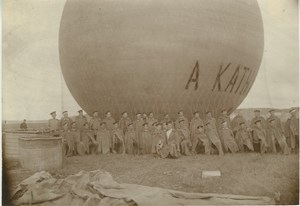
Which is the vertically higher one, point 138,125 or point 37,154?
point 138,125

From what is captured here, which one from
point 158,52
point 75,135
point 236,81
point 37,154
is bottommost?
point 37,154

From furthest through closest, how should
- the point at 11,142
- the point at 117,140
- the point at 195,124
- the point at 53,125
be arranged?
the point at 195,124, the point at 117,140, the point at 53,125, the point at 11,142

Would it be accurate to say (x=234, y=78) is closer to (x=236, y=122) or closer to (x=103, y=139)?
(x=236, y=122)

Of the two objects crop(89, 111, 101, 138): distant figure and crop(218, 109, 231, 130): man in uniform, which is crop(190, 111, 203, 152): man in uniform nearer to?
crop(218, 109, 231, 130): man in uniform

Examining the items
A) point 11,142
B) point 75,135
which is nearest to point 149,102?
point 75,135

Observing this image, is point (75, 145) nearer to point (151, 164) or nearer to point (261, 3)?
point (151, 164)

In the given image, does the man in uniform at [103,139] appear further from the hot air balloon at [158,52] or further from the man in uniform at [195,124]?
the man in uniform at [195,124]

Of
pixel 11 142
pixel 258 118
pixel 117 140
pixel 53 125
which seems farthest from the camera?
pixel 258 118

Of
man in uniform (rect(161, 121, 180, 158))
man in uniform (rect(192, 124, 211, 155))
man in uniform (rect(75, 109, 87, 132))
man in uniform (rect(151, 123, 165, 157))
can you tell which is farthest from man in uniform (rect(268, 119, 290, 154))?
man in uniform (rect(75, 109, 87, 132))
